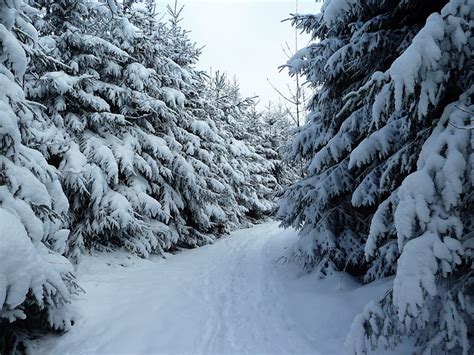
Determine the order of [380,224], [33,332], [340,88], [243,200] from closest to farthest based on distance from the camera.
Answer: [380,224] < [33,332] < [340,88] < [243,200]

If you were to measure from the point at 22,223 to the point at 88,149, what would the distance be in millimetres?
5203

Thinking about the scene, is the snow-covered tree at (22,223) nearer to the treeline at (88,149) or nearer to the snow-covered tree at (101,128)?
the treeline at (88,149)

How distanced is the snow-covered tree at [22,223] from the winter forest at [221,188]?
0.03 meters

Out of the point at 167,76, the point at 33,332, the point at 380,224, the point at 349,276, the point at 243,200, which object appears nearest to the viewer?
the point at 380,224

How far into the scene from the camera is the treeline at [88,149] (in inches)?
165

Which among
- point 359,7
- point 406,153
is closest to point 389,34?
point 359,7

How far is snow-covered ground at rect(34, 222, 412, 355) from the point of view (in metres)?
4.89

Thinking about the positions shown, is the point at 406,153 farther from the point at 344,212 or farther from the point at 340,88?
the point at 340,88

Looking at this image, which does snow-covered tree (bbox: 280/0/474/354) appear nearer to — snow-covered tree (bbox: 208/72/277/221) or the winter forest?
the winter forest

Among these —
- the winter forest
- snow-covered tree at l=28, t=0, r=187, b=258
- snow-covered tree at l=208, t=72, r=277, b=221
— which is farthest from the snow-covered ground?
snow-covered tree at l=208, t=72, r=277, b=221

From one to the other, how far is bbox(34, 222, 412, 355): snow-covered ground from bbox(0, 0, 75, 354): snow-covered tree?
630 millimetres

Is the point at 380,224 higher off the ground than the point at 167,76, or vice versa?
the point at 167,76

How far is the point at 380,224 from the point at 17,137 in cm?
476

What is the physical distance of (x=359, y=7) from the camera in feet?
18.8
